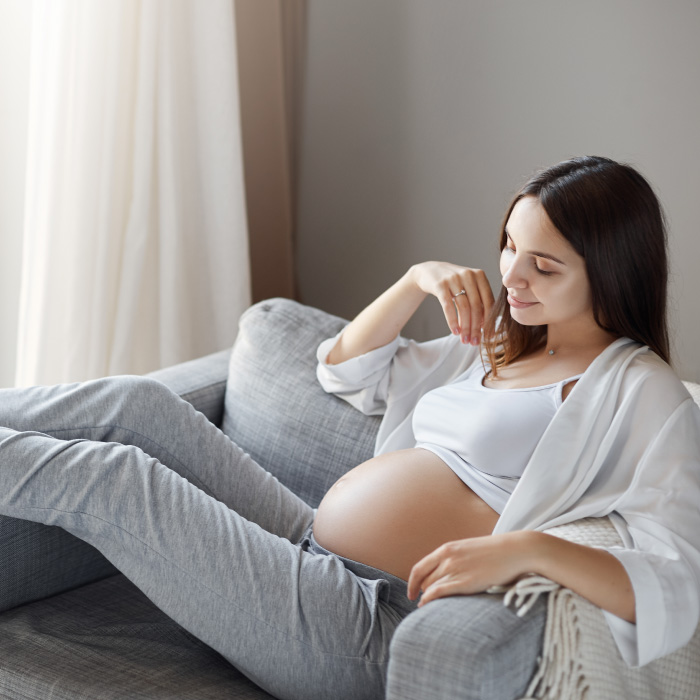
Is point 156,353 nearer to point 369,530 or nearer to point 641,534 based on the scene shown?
point 369,530

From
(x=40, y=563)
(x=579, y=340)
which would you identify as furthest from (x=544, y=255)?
(x=40, y=563)

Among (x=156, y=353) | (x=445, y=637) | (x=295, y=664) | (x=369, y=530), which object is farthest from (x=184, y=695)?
(x=156, y=353)

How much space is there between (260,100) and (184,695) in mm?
2033

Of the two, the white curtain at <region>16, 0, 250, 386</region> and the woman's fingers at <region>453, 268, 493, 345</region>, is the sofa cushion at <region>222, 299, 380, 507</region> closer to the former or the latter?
the woman's fingers at <region>453, 268, 493, 345</region>

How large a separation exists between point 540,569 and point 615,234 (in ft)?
1.63

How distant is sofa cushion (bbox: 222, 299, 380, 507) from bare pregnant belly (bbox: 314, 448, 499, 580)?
29 centimetres

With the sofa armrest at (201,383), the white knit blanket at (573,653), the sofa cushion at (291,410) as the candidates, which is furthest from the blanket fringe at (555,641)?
the sofa armrest at (201,383)

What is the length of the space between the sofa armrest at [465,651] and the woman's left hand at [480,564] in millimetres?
17

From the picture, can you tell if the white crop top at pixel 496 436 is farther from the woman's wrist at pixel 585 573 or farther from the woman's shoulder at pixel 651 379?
the woman's wrist at pixel 585 573

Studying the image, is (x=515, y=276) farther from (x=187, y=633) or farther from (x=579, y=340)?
(x=187, y=633)

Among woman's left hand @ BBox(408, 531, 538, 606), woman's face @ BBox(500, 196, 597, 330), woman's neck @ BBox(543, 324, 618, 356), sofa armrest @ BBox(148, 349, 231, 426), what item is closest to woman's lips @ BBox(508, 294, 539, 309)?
woman's face @ BBox(500, 196, 597, 330)

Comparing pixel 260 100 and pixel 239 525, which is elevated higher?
pixel 260 100

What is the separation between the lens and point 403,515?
128 centimetres

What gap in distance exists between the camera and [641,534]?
1.07 m
